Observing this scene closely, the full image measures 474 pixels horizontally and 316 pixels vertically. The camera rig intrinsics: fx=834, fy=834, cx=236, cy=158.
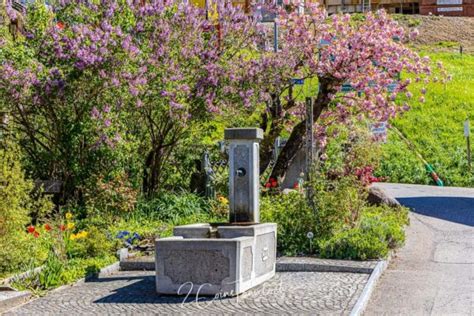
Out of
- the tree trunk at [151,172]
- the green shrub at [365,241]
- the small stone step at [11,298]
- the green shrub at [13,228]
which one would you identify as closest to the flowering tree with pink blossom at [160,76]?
the tree trunk at [151,172]

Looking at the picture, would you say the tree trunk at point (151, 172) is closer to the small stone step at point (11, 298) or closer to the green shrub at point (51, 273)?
the green shrub at point (51, 273)

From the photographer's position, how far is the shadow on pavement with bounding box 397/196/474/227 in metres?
16.6

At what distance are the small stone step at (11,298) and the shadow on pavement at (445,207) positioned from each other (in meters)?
8.97

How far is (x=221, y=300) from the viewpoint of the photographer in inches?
366

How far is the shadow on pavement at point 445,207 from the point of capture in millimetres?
16622

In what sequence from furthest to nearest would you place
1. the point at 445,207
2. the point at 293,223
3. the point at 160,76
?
1. the point at 445,207
2. the point at 160,76
3. the point at 293,223

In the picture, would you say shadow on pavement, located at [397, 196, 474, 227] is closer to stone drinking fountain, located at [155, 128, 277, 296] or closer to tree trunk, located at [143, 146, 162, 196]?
tree trunk, located at [143, 146, 162, 196]

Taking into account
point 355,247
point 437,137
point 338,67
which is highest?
point 338,67

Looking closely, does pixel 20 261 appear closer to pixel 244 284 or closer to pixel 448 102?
pixel 244 284

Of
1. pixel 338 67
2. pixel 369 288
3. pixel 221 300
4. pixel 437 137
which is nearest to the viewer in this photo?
pixel 221 300

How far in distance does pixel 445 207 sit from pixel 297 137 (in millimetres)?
3677

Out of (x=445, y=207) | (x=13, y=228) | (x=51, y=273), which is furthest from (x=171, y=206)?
(x=445, y=207)

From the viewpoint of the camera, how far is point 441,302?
9211 mm

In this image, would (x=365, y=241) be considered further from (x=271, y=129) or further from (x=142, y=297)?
(x=271, y=129)
